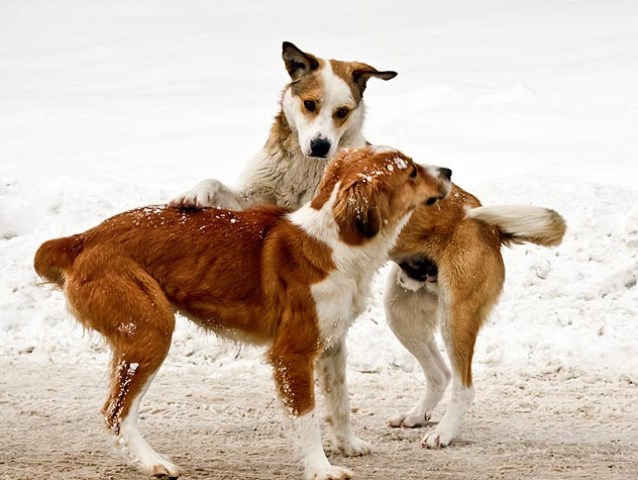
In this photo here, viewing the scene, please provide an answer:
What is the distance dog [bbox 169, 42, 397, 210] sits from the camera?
7257 mm

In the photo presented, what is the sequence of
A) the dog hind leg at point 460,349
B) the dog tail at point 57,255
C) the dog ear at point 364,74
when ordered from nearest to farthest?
the dog tail at point 57,255
the dog hind leg at point 460,349
the dog ear at point 364,74

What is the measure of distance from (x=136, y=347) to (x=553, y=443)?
288 cm

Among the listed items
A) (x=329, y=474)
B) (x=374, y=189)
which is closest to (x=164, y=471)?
(x=329, y=474)

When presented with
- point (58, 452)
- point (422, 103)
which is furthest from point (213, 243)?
point (422, 103)

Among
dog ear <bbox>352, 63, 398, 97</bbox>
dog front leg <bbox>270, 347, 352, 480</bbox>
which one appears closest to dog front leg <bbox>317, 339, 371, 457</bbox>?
dog front leg <bbox>270, 347, 352, 480</bbox>

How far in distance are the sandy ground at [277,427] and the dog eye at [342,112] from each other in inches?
85.6

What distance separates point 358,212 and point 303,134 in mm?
1572

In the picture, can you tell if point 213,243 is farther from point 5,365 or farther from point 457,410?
point 5,365

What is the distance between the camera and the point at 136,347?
575cm

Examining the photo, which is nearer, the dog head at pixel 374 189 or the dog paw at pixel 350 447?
the dog head at pixel 374 189

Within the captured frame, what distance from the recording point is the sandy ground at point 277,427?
625cm

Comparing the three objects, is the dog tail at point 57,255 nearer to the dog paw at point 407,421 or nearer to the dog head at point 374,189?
the dog head at point 374,189

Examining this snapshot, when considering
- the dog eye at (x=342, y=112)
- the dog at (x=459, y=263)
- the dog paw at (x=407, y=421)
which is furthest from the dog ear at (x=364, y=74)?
the dog paw at (x=407, y=421)

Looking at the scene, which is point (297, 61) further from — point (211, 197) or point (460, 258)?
point (460, 258)
